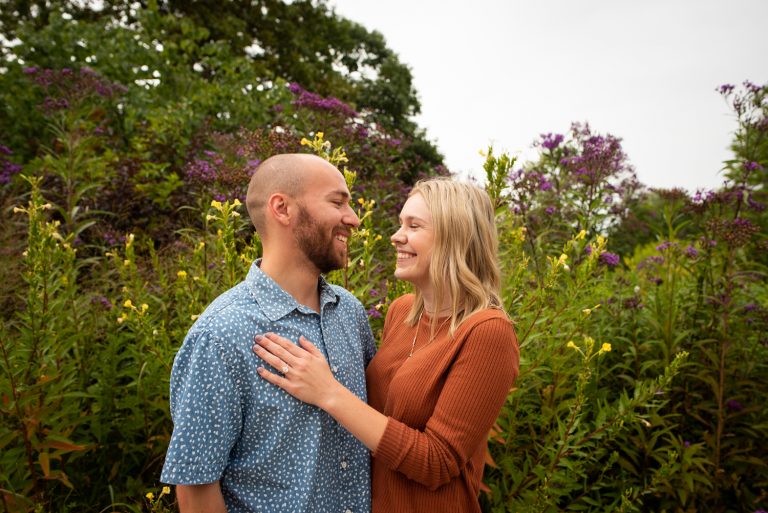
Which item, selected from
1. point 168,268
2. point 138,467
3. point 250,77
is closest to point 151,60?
point 250,77

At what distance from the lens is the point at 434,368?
6.36 ft

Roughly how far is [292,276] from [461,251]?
62cm

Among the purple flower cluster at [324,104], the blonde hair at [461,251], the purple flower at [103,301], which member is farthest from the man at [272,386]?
the purple flower cluster at [324,104]

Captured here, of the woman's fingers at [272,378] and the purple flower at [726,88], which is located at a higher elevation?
the purple flower at [726,88]

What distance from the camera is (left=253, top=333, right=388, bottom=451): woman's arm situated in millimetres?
1698

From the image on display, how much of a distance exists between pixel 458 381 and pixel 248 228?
2.92 m

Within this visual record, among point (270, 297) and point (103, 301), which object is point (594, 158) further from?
point (103, 301)

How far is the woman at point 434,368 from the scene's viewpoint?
1727mm

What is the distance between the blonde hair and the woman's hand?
1.80 feet

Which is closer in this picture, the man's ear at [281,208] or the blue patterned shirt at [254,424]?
the blue patterned shirt at [254,424]

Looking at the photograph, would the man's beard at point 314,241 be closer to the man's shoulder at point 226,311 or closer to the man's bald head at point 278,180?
the man's bald head at point 278,180

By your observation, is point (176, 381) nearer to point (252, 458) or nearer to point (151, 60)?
point (252, 458)


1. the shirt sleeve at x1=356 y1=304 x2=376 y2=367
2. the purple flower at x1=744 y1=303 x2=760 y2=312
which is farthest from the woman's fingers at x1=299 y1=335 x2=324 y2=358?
the purple flower at x1=744 y1=303 x2=760 y2=312

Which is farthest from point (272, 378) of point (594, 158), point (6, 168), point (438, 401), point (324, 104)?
point (6, 168)
